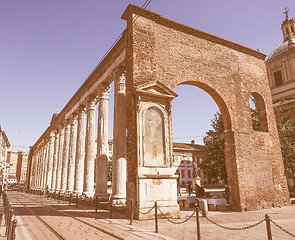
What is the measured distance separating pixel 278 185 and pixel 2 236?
11929 mm

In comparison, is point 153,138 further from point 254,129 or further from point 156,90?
point 254,129

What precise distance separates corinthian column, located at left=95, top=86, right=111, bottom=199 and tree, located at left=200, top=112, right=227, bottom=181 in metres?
11.7

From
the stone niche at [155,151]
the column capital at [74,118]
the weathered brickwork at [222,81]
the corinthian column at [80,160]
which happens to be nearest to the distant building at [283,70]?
the weathered brickwork at [222,81]

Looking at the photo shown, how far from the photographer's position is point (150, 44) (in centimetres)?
1052

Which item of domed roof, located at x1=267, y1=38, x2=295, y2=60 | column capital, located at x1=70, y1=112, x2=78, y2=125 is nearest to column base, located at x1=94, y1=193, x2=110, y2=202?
column capital, located at x1=70, y1=112, x2=78, y2=125

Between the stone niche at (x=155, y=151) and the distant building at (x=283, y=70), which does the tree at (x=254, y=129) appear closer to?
the stone niche at (x=155, y=151)

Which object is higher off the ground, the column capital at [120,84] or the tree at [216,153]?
the column capital at [120,84]

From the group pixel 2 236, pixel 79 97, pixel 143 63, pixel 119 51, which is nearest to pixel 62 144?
pixel 79 97

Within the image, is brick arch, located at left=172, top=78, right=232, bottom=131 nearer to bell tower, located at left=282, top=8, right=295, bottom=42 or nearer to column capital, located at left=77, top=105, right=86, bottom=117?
column capital, located at left=77, top=105, right=86, bottom=117

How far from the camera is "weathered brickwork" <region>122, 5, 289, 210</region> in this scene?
10.2 meters

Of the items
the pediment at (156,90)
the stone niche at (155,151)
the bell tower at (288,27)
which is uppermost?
the bell tower at (288,27)

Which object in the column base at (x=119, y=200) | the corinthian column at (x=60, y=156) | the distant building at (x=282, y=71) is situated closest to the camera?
the column base at (x=119, y=200)

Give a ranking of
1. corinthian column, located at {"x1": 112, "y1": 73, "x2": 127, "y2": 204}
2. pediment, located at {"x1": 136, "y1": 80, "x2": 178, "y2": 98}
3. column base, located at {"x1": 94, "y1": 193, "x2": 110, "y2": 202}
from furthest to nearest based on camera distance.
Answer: column base, located at {"x1": 94, "y1": 193, "x2": 110, "y2": 202}
corinthian column, located at {"x1": 112, "y1": 73, "x2": 127, "y2": 204}
pediment, located at {"x1": 136, "y1": 80, "x2": 178, "y2": 98}

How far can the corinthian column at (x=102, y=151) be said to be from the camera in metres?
13.3
